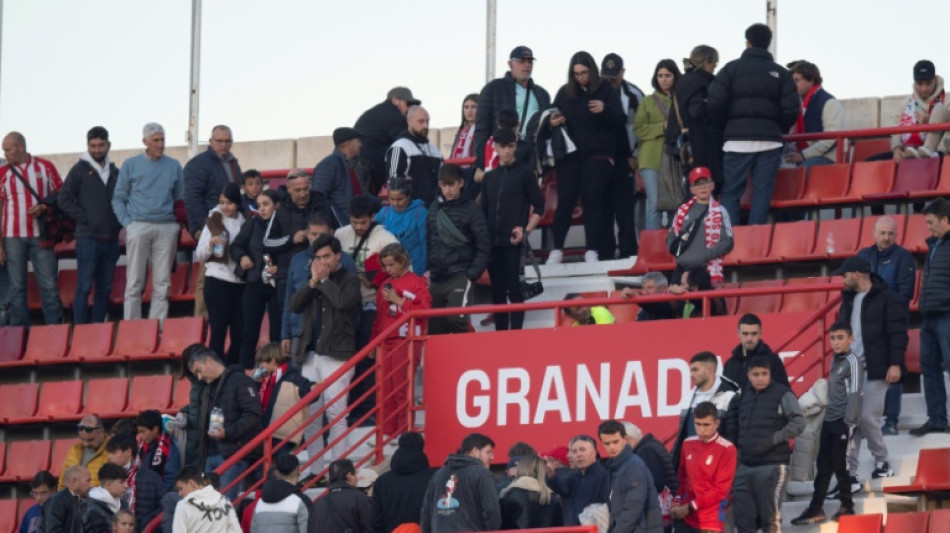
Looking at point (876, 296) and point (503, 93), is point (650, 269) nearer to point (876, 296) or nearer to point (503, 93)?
point (503, 93)

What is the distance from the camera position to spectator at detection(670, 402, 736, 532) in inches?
490

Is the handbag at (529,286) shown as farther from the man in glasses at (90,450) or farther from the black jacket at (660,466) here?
the black jacket at (660,466)

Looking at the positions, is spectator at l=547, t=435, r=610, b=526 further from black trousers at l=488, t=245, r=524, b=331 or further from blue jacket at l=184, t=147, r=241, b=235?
blue jacket at l=184, t=147, r=241, b=235

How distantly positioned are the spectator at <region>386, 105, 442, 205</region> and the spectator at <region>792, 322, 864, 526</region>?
470 centimetres

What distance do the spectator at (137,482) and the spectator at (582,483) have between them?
11.0 feet

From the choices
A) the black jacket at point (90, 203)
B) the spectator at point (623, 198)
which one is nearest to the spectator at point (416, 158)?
the spectator at point (623, 198)

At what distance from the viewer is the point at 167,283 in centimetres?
1845

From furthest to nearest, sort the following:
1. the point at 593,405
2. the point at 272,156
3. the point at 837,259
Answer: the point at 272,156
the point at 837,259
the point at 593,405

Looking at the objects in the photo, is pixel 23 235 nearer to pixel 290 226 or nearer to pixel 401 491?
Answer: pixel 290 226

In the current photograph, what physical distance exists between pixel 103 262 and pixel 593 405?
18.7 ft

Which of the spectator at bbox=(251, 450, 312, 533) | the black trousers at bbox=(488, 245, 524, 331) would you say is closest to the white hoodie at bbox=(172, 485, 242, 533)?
the spectator at bbox=(251, 450, 312, 533)

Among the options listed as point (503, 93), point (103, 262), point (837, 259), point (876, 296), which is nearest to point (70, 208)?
point (103, 262)

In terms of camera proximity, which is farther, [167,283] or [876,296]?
[167,283]

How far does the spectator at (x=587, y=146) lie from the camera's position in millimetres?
16922
